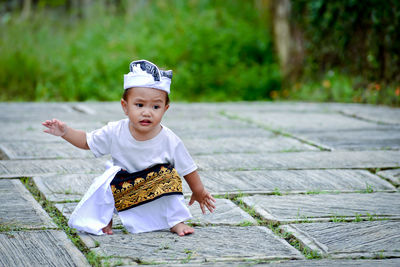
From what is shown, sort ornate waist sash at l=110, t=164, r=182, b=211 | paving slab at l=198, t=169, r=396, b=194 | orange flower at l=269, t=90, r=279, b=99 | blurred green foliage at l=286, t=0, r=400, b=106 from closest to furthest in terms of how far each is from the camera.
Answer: ornate waist sash at l=110, t=164, r=182, b=211 → paving slab at l=198, t=169, r=396, b=194 → blurred green foliage at l=286, t=0, r=400, b=106 → orange flower at l=269, t=90, r=279, b=99

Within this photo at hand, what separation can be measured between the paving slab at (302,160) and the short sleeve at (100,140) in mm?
1147

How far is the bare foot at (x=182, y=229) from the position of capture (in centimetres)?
241

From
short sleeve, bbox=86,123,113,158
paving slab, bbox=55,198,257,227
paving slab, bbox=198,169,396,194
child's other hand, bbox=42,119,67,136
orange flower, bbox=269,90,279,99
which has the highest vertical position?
child's other hand, bbox=42,119,67,136

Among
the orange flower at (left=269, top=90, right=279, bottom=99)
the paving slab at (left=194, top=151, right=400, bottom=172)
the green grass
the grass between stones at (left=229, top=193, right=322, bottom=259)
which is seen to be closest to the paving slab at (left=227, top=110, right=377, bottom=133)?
the paving slab at (left=194, top=151, right=400, bottom=172)

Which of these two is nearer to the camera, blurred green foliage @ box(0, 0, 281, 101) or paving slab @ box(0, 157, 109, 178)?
paving slab @ box(0, 157, 109, 178)

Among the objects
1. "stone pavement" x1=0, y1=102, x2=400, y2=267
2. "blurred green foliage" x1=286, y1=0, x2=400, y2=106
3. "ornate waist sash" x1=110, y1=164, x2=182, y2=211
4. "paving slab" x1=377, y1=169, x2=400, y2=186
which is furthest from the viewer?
"blurred green foliage" x1=286, y1=0, x2=400, y2=106

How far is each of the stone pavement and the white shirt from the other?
0.28 metres

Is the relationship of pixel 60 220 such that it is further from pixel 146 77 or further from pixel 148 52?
pixel 148 52

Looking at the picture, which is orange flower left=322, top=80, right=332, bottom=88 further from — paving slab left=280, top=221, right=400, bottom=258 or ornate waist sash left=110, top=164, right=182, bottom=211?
ornate waist sash left=110, top=164, right=182, bottom=211

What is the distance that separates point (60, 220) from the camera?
2584 mm

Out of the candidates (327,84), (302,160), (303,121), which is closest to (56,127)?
(302,160)

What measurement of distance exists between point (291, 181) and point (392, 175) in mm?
649

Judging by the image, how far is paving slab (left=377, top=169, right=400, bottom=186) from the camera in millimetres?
3385

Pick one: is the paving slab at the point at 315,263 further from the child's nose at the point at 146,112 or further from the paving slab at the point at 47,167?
the paving slab at the point at 47,167
